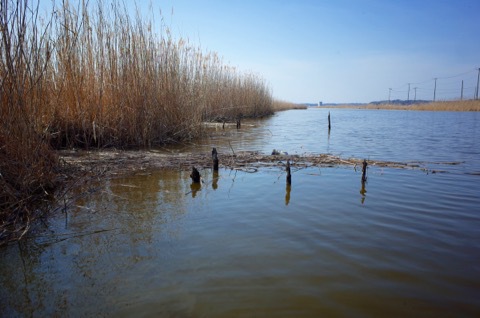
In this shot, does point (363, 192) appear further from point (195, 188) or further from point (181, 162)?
point (181, 162)

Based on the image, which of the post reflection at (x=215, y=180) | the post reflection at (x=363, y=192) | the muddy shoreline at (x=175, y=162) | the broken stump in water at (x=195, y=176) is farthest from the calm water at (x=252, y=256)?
the muddy shoreline at (x=175, y=162)

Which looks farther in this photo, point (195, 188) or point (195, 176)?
point (195, 176)

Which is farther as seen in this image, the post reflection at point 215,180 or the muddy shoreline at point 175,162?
the muddy shoreline at point 175,162

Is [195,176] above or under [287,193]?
above

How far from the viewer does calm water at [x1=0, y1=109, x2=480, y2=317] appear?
5.03 ft

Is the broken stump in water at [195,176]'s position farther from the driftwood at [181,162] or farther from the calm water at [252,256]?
the driftwood at [181,162]

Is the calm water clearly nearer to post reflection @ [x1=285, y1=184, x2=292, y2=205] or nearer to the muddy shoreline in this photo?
post reflection @ [x1=285, y1=184, x2=292, y2=205]

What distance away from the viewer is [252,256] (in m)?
1.99

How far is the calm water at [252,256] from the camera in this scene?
153cm

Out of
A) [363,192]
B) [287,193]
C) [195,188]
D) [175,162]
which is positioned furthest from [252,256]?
[175,162]

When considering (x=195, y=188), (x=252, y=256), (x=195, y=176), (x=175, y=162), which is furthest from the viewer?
(x=175, y=162)

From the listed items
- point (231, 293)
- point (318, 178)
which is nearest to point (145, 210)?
point (231, 293)

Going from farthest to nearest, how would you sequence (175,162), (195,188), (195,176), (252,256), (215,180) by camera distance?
(175,162)
(215,180)
(195,176)
(195,188)
(252,256)

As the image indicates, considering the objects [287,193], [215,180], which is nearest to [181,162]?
[215,180]
